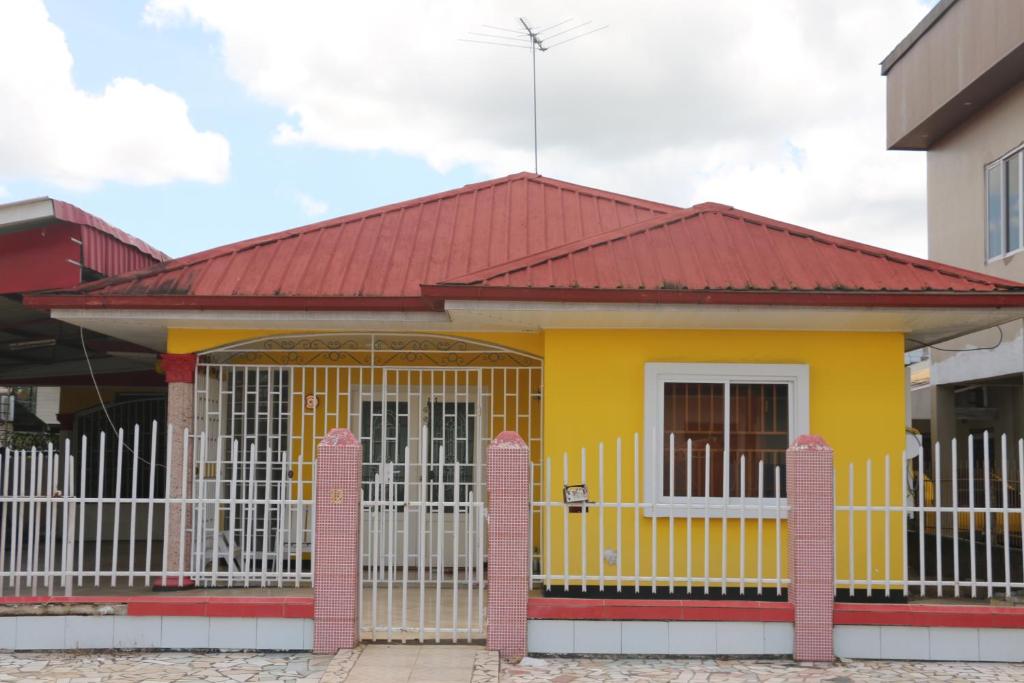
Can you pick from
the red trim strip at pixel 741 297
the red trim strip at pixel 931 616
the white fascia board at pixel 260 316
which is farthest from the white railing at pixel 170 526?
the red trim strip at pixel 931 616

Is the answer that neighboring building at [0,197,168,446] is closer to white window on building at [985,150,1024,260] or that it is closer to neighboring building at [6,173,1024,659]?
neighboring building at [6,173,1024,659]

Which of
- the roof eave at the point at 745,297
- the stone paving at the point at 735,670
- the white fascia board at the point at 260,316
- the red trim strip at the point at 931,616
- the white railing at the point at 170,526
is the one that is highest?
the roof eave at the point at 745,297

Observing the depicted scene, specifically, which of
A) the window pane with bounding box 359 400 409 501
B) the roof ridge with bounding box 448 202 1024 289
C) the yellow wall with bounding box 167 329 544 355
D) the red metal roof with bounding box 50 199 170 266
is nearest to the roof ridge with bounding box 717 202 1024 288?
the roof ridge with bounding box 448 202 1024 289

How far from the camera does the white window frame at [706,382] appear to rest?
8703 mm

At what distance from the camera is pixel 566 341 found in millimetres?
8797

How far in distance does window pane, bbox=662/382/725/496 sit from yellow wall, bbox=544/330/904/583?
26cm

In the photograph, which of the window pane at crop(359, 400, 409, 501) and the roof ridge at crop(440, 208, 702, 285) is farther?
the window pane at crop(359, 400, 409, 501)

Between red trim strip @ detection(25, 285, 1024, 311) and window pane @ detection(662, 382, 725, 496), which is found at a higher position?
red trim strip @ detection(25, 285, 1024, 311)

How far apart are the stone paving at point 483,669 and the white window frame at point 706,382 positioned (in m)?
1.60

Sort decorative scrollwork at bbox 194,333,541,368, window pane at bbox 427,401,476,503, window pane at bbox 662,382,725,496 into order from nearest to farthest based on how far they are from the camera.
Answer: window pane at bbox 662,382,725,496, decorative scrollwork at bbox 194,333,541,368, window pane at bbox 427,401,476,503

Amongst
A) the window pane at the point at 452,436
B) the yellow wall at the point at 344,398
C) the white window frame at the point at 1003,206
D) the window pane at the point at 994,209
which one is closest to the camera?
the yellow wall at the point at 344,398

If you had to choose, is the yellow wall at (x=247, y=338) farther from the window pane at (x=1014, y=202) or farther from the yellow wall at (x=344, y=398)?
the window pane at (x=1014, y=202)

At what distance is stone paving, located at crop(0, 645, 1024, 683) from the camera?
22.5 feet

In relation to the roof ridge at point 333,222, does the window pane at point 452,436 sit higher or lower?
lower
